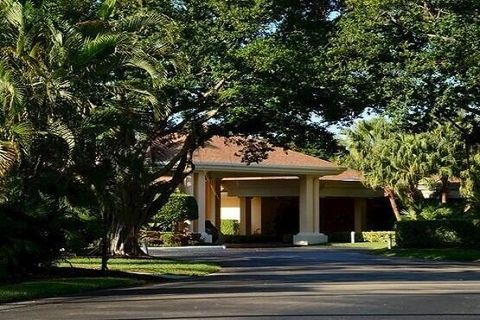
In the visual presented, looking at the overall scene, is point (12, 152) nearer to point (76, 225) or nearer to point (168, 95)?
point (76, 225)

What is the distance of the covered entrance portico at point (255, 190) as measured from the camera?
145 ft

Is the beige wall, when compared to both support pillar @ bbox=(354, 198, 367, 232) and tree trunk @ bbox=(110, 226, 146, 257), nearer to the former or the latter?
support pillar @ bbox=(354, 198, 367, 232)

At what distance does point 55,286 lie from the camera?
17.4m

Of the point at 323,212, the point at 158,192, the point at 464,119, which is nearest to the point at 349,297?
the point at 464,119

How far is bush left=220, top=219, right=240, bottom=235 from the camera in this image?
53338 millimetres

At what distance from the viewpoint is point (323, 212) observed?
56.9m

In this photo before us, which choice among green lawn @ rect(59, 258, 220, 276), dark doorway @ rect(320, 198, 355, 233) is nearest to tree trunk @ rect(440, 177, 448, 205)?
dark doorway @ rect(320, 198, 355, 233)

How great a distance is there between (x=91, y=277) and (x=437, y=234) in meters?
22.1

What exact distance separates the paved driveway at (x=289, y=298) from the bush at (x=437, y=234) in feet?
45.2

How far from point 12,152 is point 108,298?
3617 mm

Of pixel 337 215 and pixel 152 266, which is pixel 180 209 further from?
pixel 337 215

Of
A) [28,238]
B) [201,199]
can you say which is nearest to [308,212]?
[201,199]

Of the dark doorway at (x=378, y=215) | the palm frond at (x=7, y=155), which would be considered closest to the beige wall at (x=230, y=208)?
the dark doorway at (x=378, y=215)

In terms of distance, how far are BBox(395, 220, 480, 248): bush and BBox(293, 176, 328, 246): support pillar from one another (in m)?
9.40
